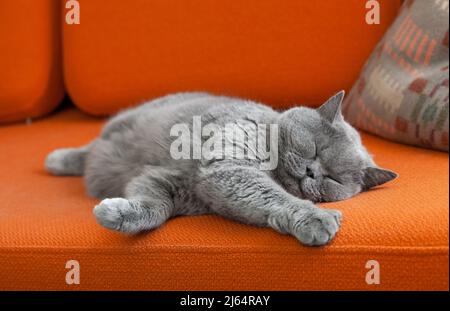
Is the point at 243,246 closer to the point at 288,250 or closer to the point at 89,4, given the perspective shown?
the point at 288,250

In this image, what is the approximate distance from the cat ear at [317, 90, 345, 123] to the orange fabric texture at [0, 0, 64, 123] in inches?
41.3

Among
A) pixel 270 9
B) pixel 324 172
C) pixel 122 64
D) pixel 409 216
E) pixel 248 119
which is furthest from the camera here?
pixel 122 64

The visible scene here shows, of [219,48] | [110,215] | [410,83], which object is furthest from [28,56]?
[410,83]

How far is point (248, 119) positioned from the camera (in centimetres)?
141

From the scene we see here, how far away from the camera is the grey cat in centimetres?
117

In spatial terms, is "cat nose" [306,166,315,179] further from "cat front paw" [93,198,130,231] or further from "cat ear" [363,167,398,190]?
"cat front paw" [93,198,130,231]

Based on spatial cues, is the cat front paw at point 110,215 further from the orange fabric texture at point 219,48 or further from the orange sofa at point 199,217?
the orange fabric texture at point 219,48

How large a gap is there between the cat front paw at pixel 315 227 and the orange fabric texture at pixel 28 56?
1.19 metres

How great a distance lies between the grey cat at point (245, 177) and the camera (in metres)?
1.17

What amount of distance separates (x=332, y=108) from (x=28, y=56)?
1.09 meters

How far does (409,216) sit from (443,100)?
1.17ft

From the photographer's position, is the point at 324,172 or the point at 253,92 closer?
the point at 324,172

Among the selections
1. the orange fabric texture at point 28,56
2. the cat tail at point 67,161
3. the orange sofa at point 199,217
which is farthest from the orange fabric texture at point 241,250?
the orange fabric texture at point 28,56
